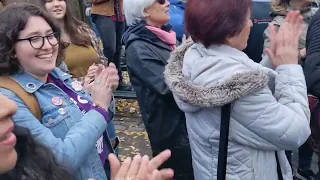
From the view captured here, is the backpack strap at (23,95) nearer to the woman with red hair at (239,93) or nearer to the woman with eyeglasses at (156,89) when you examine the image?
the woman with red hair at (239,93)

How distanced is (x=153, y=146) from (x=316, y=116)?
1198mm

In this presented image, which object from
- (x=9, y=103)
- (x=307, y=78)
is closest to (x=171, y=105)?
(x=307, y=78)

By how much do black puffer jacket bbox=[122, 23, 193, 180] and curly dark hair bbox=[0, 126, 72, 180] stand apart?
1294 mm

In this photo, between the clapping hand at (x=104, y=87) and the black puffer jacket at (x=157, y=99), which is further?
the black puffer jacket at (x=157, y=99)

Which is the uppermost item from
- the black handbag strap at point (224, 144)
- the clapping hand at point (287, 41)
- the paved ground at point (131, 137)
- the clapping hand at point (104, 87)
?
the clapping hand at point (287, 41)

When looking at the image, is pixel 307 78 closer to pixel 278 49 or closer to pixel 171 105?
pixel 278 49

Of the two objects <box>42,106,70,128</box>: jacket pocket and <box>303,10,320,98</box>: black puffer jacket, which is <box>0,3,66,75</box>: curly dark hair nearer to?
<box>42,106,70,128</box>: jacket pocket

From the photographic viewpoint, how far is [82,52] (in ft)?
11.5

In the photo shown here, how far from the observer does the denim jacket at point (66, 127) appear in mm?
1940

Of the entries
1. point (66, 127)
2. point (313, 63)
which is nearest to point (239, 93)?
point (313, 63)

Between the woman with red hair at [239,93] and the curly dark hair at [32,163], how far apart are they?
2.52 feet

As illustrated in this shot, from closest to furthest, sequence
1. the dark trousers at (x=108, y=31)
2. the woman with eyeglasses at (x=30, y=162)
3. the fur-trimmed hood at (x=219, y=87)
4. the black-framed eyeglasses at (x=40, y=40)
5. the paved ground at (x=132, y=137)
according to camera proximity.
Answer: the woman with eyeglasses at (x=30, y=162) < the fur-trimmed hood at (x=219, y=87) < the black-framed eyeglasses at (x=40, y=40) < the paved ground at (x=132, y=137) < the dark trousers at (x=108, y=31)

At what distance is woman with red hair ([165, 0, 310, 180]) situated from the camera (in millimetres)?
1956

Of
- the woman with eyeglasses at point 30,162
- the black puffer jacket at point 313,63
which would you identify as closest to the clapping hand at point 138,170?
the woman with eyeglasses at point 30,162
